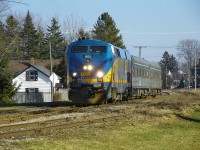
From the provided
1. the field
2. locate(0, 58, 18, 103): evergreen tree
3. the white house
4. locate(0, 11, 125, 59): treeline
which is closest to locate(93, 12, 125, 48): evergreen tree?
locate(0, 11, 125, 59): treeline

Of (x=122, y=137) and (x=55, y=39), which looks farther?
(x=55, y=39)

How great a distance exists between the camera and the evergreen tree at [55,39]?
9501 centimetres

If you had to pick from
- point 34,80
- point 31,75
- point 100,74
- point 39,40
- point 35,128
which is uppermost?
point 39,40

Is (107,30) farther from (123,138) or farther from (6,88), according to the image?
(123,138)

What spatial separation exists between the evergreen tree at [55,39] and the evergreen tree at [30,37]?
4644 mm

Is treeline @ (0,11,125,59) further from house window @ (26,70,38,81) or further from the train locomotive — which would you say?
the train locomotive

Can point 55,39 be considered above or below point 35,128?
above

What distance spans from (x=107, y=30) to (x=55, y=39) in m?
19.4

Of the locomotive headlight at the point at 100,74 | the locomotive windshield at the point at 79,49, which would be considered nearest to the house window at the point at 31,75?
the locomotive windshield at the point at 79,49

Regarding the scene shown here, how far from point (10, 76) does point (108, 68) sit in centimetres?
2144

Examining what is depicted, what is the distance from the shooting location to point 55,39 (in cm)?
9931

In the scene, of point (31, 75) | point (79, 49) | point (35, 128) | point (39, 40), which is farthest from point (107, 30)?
point (35, 128)

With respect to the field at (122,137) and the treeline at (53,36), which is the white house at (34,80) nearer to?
the treeline at (53,36)

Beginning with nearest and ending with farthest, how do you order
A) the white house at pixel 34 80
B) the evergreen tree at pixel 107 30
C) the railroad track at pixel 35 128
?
the railroad track at pixel 35 128 → the white house at pixel 34 80 → the evergreen tree at pixel 107 30
